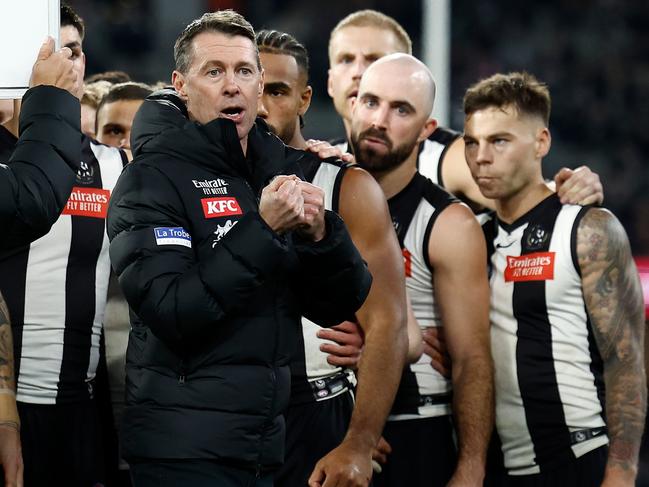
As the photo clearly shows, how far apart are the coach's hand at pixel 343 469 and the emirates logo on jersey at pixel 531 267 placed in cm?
89

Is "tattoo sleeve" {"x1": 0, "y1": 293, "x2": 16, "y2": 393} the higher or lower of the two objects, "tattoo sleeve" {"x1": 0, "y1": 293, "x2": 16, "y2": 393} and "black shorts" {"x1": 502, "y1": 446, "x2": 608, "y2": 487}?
the higher

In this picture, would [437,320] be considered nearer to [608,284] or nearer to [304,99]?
[608,284]

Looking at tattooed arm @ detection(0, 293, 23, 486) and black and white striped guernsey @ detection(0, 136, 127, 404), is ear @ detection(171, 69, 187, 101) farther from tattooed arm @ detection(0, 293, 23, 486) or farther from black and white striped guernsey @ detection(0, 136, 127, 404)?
tattooed arm @ detection(0, 293, 23, 486)

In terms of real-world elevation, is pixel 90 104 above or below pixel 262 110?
above

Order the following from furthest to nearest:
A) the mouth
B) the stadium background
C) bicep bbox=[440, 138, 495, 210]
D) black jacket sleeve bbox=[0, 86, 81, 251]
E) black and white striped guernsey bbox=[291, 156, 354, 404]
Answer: the stadium background → bicep bbox=[440, 138, 495, 210] → black and white striped guernsey bbox=[291, 156, 354, 404] → the mouth → black jacket sleeve bbox=[0, 86, 81, 251]

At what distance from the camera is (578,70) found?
9562 millimetres

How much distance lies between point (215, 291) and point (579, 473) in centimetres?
153

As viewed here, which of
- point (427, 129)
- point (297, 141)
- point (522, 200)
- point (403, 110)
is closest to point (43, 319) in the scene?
point (297, 141)

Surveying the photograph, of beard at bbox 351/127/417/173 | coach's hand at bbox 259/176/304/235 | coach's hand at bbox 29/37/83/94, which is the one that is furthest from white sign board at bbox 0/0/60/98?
beard at bbox 351/127/417/173

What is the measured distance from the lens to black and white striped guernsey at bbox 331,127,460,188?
4.02 m

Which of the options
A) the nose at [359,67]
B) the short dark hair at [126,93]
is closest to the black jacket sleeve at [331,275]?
the short dark hair at [126,93]

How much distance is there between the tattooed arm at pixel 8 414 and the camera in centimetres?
250

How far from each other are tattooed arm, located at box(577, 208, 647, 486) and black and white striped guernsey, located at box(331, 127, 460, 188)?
83cm

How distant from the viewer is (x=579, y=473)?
126 inches
